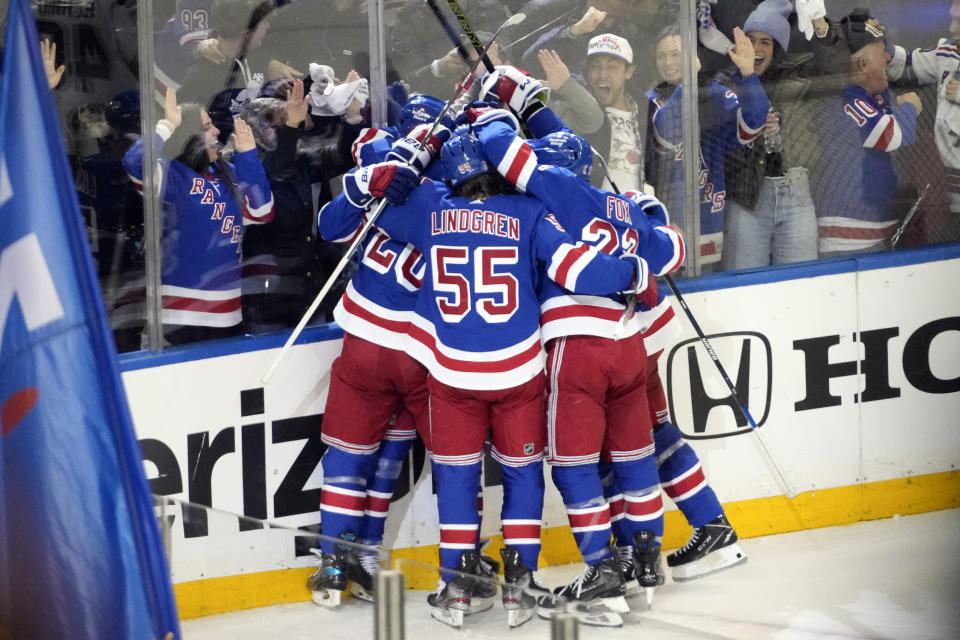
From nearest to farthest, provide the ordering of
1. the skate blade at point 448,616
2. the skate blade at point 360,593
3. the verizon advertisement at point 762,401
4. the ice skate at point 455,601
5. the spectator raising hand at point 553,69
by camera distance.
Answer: the skate blade at point 360,593, the ice skate at point 455,601, the skate blade at point 448,616, the verizon advertisement at point 762,401, the spectator raising hand at point 553,69

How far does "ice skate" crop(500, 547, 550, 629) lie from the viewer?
2.27m

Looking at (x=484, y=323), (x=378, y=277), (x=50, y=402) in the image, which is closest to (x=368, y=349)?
(x=378, y=277)

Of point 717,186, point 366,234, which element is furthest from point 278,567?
point 717,186

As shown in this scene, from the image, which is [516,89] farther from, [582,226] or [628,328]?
[628,328]

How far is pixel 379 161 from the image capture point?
3.74 metres

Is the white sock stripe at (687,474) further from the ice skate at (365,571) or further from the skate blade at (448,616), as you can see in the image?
the ice skate at (365,571)

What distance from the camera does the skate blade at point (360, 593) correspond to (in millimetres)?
2336

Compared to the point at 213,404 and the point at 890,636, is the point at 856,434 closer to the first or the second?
the point at 890,636

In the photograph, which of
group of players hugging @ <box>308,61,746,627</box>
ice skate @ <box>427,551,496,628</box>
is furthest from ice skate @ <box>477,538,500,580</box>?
ice skate @ <box>427,551,496,628</box>

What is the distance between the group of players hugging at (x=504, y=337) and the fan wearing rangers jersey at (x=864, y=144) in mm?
800

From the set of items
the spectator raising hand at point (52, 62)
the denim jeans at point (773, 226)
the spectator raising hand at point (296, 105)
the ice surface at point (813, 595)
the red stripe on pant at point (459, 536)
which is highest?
the spectator raising hand at point (52, 62)

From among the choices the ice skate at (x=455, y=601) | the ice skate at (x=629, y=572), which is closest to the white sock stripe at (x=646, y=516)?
the ice skate at (x=629, y=572)

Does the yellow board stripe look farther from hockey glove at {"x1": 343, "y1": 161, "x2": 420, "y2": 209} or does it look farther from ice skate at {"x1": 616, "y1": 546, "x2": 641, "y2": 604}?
hockey glove at {"x1": 343, "y1": 161, "x2": 420, "y2": 209}

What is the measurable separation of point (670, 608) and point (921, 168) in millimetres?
1654
